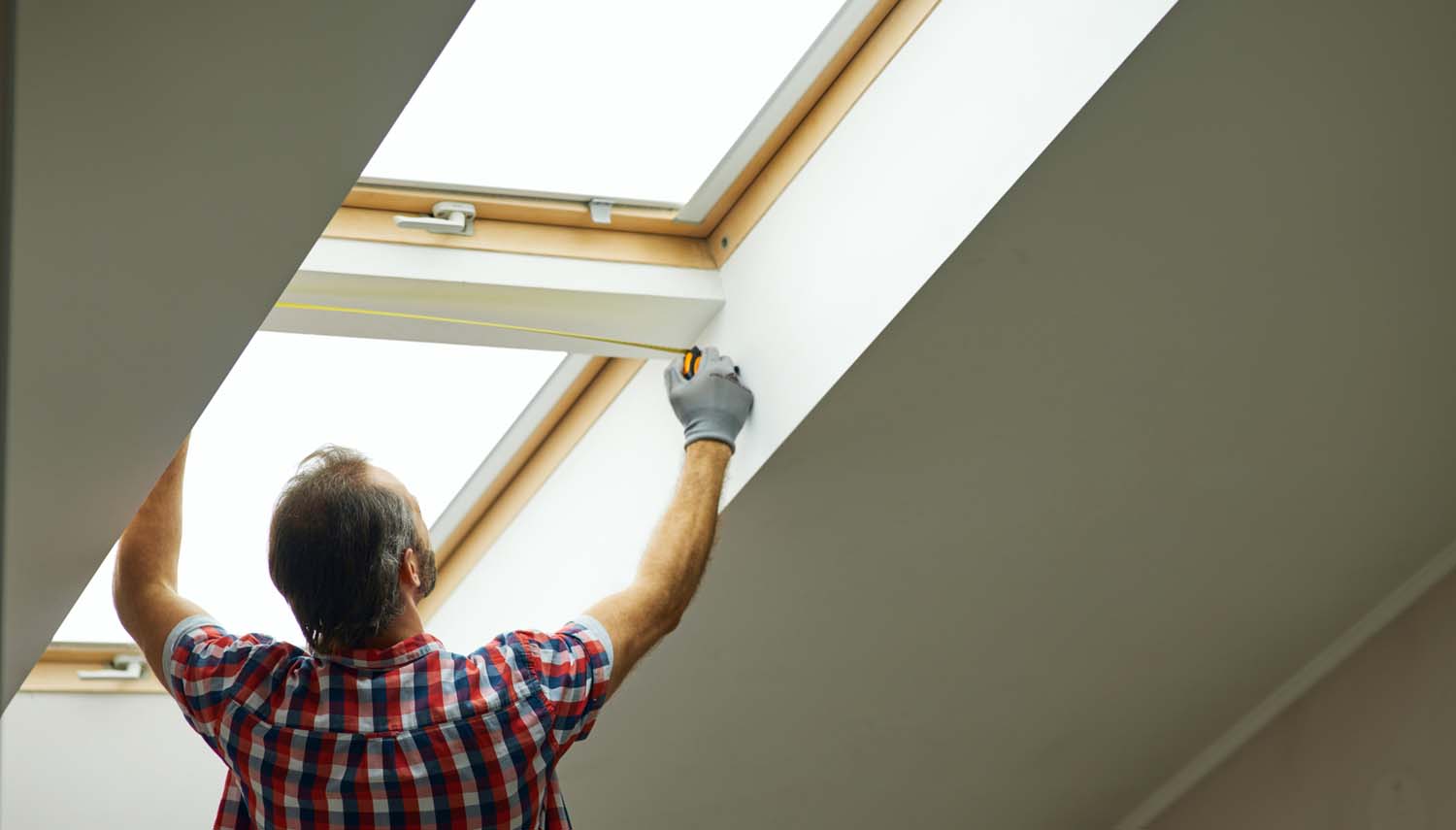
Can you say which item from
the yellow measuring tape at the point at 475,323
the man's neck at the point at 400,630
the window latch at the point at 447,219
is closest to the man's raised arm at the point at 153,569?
the man's neck at the point at 400,630

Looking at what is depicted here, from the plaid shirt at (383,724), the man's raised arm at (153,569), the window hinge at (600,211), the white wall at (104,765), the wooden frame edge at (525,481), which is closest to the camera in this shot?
the plaid shirt at (383,724)

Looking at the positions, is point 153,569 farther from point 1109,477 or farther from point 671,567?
point 1109,477

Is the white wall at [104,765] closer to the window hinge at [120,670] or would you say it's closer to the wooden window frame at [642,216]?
the window hinge at [120,670]

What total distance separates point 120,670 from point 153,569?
3.52 feet

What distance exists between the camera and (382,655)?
1672mm

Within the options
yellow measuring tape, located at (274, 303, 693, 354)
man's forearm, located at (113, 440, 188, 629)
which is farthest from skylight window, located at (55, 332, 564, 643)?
man's forearm, located at (113, 440, 188, 629)


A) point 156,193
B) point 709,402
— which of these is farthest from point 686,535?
point 156,193

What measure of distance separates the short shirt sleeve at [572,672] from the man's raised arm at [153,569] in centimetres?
41

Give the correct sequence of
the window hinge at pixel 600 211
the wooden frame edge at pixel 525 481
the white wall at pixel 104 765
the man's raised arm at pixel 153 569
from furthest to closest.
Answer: the white wall at pixel 104 765 → the wooden frame edge at pixel 525 481 → the window hinge at pixel 600 211 → the man's raised arm at pixel 153 569

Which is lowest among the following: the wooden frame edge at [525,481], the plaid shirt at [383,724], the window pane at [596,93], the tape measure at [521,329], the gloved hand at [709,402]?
the plaid shirt at [383,724]

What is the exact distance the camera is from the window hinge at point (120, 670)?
266 centimetres

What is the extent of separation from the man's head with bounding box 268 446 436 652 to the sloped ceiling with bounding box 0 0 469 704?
203 mm

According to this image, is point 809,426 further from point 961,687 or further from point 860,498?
point 961,687

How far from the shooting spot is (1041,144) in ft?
5.67
